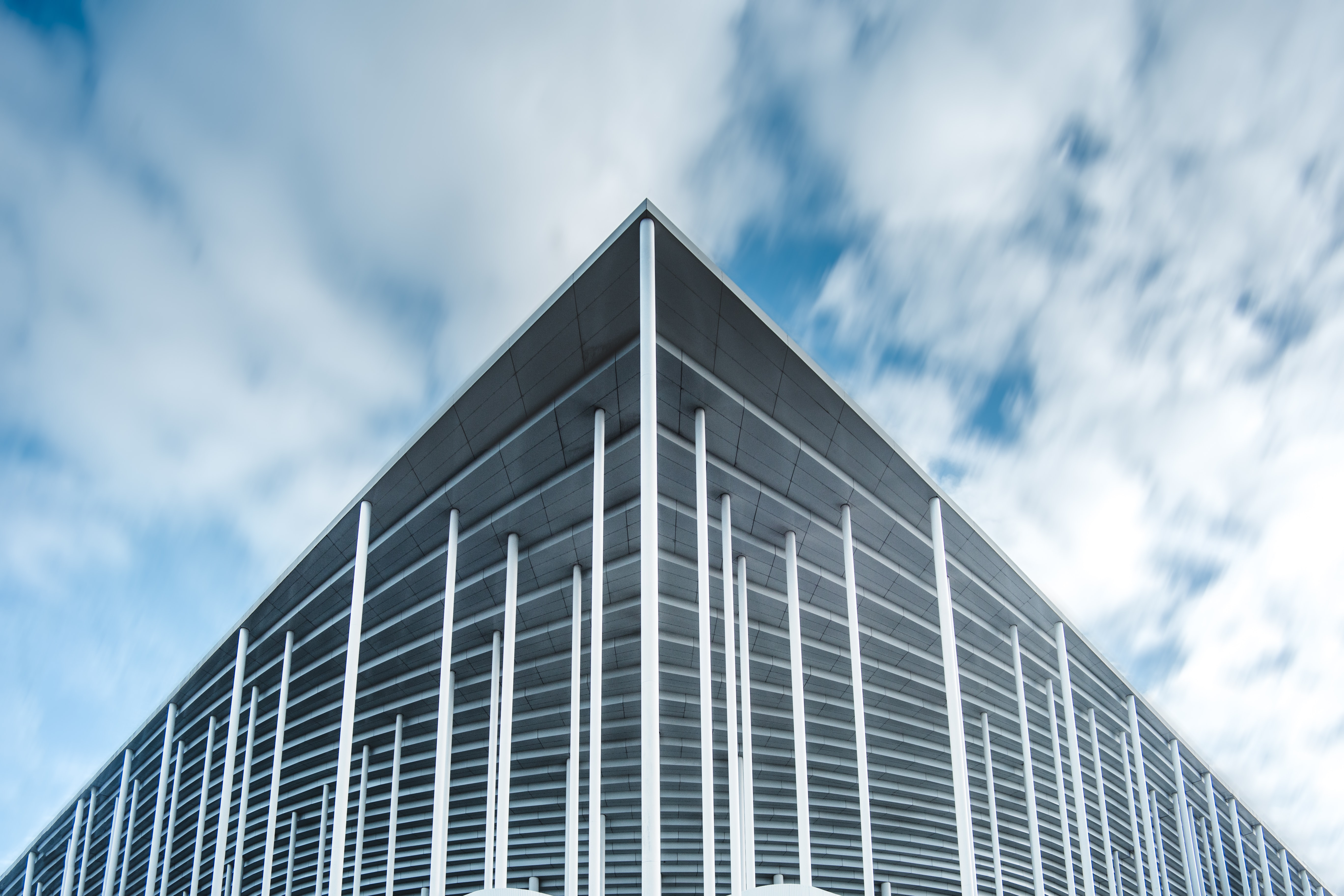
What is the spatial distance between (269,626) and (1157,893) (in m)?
29.7

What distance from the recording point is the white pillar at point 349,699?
1512 cm

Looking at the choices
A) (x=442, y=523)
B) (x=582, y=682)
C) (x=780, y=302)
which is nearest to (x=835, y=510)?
(x=780, y=302)

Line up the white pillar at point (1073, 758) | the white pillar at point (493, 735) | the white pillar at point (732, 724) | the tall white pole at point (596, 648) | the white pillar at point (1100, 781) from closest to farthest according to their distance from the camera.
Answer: the tall white pole at point (596, 648)
the white pillar at point (732, 724)
the white pillar at point (493, 735)
the white pillar at point (1073, 758)
the white pillar at point (1100, 781)

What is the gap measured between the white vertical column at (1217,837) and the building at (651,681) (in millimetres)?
304

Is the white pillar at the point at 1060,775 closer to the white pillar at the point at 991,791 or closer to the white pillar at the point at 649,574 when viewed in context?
the white pillar at the point at 991,791

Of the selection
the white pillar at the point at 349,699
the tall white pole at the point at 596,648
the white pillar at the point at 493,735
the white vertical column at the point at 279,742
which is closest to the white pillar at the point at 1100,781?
the white pillar at the point at 493,735

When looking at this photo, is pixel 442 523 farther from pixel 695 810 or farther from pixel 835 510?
pixel 695 810

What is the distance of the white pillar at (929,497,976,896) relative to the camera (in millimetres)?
15469

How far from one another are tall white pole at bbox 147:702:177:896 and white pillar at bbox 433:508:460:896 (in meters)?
16.5

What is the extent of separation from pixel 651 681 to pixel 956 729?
7.95 meters

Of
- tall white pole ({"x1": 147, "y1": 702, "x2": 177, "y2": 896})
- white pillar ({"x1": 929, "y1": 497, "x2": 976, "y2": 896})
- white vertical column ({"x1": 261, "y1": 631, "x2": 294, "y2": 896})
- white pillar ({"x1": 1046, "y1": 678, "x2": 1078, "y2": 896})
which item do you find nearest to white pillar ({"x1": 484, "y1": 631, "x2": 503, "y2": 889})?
white vertical column ({"x1": 261, "y1": 631, "x2": 294, "y2": 896})

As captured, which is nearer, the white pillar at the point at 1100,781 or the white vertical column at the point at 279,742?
the white vertical column at the point at 279,742

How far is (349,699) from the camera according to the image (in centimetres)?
1661

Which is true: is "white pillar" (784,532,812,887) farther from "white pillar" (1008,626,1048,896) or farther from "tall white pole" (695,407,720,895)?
"white pillar" (1008,626,1048,896)
